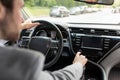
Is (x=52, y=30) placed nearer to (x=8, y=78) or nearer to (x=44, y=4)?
(x=44, y=4)

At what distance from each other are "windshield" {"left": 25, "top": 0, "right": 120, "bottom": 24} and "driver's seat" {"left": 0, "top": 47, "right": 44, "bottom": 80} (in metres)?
2.42

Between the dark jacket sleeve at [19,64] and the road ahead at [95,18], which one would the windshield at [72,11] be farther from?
the dark jacket sleeve at [19,64]

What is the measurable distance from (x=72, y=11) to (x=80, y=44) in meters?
0.73

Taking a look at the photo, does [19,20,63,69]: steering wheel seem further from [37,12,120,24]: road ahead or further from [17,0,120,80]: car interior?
[37,12,120,24]: road ahead

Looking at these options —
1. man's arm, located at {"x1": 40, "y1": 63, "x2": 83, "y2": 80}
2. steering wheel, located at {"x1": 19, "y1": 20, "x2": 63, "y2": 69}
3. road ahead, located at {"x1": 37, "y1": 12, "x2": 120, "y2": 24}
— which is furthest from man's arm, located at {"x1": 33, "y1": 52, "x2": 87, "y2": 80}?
road ahead, located at {"x1": 37, "y1": 12, "x2": 120, "y2": 24}

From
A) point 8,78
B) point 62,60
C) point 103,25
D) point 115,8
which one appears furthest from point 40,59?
point 115,8

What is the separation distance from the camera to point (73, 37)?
10.6ft

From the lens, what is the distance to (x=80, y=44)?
3.18 metres

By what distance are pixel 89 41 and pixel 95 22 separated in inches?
19.7

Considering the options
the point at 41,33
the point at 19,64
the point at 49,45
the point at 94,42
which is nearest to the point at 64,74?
the point at 19,64

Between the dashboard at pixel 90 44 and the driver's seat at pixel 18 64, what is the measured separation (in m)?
1.76

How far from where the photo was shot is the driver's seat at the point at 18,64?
45.7 inches

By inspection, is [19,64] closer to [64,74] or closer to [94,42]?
[64,74]

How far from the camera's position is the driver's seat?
116 cm
